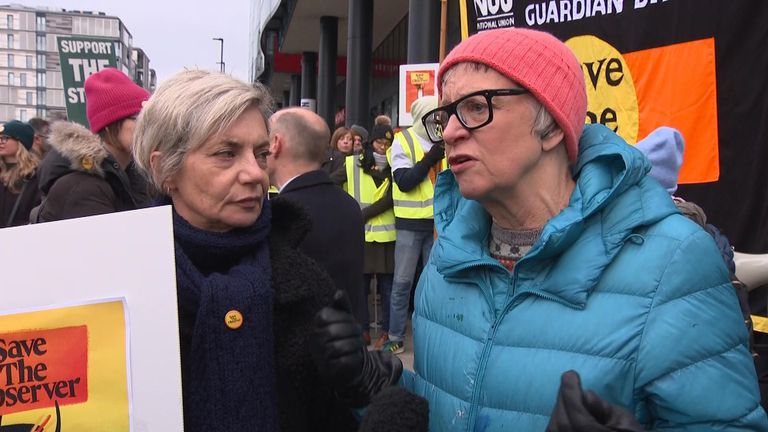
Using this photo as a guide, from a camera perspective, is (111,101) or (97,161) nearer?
(97,161)

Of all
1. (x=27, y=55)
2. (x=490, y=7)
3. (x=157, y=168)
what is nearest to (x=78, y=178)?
(x=157, y=168)

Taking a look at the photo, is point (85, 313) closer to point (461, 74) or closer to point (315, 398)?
point (315, 398)

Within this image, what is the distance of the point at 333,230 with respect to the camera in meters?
3.21

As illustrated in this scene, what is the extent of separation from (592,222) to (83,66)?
24.6 ft

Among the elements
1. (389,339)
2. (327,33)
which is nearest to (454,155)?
(389,339)

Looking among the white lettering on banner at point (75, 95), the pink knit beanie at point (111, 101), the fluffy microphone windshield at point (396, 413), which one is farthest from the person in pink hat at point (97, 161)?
the white lettering on banner at point (75, 95)

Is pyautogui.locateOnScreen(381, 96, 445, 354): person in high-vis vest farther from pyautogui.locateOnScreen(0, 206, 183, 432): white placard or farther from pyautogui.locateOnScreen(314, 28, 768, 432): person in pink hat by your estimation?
pyautogui.locateOnScreen(0, 206, 183, 432): white placard

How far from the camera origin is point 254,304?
5.15 ft

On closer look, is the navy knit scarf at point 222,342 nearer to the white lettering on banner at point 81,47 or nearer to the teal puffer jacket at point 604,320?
the teal puffer jacket at point 604,320

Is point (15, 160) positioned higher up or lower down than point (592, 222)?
higher up

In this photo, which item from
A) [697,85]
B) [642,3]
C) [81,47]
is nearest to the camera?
[697,85]

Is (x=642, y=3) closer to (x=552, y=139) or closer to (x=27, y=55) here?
(x=552, y=139)

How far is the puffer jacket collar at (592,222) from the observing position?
1389 mm

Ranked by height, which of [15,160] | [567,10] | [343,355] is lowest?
[343,355]
